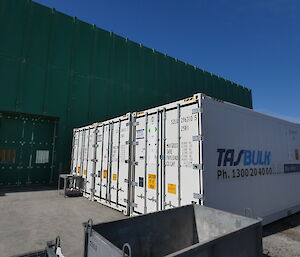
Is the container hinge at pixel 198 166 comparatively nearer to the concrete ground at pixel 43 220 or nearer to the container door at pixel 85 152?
the concrete ground at pixel 43 220

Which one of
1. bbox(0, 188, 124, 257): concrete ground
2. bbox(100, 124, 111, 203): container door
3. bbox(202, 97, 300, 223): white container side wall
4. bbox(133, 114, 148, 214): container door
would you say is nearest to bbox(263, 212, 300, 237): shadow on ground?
bbox(202, 97, 300, 223): white container side wall

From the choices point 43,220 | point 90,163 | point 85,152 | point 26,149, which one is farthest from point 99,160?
point 26,149

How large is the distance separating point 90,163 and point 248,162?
6955mm

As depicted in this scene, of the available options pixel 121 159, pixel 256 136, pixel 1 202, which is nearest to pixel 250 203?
pixel 256 136

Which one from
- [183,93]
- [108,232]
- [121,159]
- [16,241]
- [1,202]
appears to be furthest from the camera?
[183,93]

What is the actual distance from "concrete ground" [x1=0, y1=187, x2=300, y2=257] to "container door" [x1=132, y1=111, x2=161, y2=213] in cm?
125

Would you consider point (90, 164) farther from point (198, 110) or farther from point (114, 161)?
point (198, 110)

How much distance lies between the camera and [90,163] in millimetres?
9703

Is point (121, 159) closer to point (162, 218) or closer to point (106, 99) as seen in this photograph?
point (162, 218)

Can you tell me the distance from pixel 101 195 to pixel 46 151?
7.42 m

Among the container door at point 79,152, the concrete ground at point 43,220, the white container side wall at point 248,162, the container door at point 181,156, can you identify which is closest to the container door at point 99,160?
the concrete ground at point 43,220

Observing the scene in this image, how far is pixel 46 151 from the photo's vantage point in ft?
45.0

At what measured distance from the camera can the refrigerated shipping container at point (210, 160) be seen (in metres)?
4.75

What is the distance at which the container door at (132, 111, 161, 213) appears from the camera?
5.77 metres
